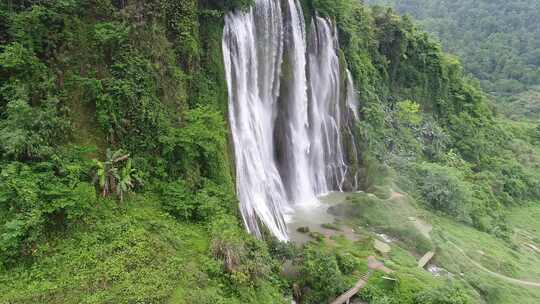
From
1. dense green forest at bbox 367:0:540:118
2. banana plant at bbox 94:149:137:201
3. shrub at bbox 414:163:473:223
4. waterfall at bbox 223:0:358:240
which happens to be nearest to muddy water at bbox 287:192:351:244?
waterfall at bbox 223:0:358:240

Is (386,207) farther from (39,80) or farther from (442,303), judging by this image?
(39,80)

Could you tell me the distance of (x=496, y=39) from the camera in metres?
71.5

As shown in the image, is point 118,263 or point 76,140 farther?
point 76,140

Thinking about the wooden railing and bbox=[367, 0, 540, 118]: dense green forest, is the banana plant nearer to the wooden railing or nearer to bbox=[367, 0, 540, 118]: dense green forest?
the wooden railing

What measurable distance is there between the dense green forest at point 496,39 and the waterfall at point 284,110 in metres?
40.1

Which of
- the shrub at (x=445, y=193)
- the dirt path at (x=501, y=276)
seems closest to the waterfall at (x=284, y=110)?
the shrub at (x=445, y=193)

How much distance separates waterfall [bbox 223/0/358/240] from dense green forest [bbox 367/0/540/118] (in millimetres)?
40051

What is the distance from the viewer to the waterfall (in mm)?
14062

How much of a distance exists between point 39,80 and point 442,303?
10.7m

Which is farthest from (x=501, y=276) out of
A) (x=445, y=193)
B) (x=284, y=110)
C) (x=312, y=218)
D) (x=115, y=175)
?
(x=115, y=175)

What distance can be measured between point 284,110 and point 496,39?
66101 millimetres

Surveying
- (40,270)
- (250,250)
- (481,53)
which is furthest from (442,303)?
(481,53)

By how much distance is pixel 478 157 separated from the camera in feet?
99.9

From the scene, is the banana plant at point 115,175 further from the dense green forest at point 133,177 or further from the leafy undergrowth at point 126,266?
the leafy undergrowth at point 126,266
